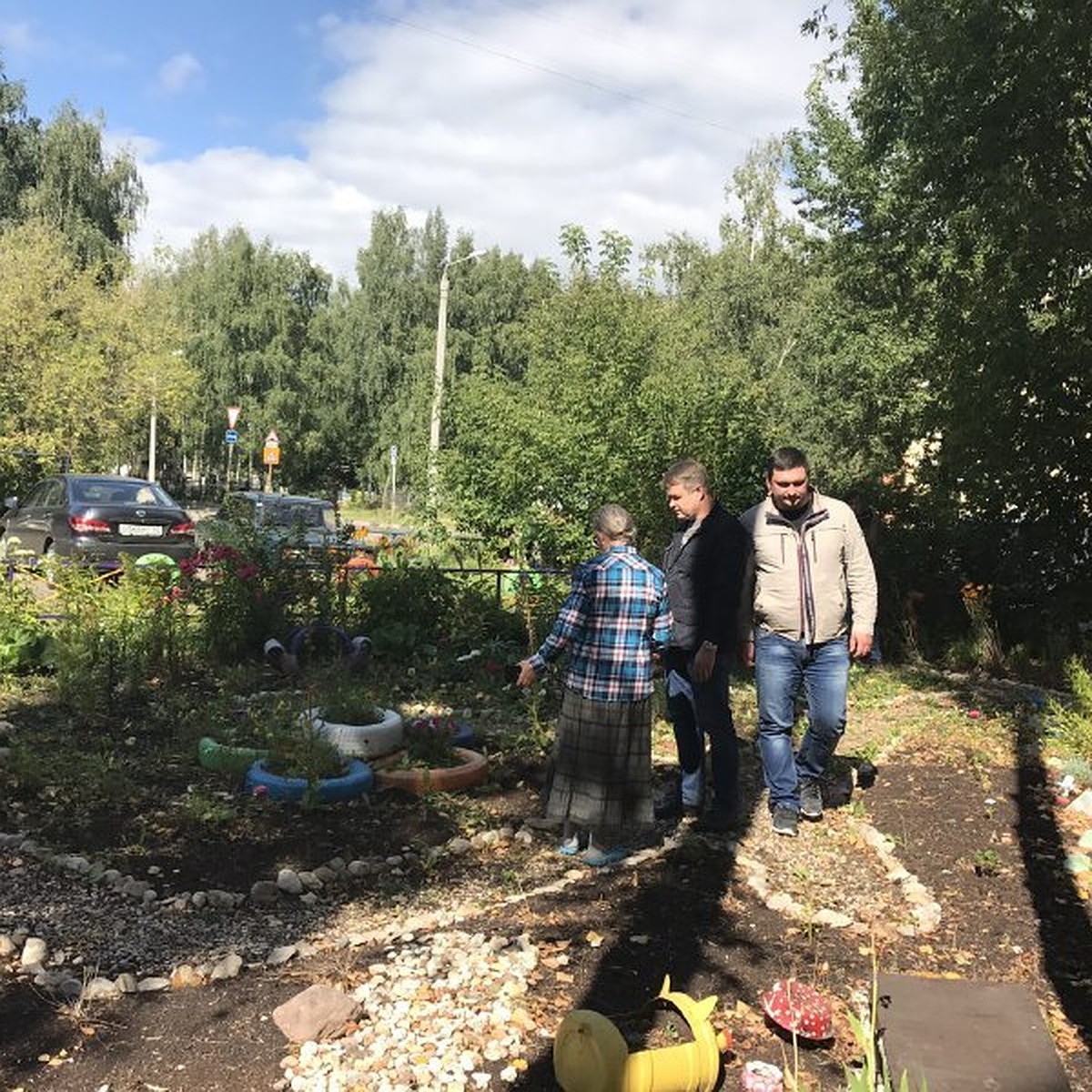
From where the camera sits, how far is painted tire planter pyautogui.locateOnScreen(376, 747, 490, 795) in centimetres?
526

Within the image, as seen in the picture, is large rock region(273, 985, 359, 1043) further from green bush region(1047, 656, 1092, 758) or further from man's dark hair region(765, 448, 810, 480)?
green bush region(1047, 656, 1092, 758)

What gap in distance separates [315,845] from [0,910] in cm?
126

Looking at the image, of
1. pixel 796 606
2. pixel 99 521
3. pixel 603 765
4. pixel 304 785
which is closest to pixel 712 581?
pixel 796 606

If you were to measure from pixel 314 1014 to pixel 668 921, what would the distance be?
1.43 metres

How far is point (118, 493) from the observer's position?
12.8m

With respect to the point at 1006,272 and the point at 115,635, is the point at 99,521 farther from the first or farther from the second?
the point at 1006,272

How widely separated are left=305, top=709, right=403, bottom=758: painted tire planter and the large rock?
257 centimetres

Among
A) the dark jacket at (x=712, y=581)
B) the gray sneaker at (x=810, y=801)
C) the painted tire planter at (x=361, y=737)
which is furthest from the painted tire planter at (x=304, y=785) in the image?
the gray sneaker at (x=810, y=801)

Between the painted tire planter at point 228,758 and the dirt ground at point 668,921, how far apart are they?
61 cm

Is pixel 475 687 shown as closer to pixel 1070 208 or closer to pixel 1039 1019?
pixel 1039 1019

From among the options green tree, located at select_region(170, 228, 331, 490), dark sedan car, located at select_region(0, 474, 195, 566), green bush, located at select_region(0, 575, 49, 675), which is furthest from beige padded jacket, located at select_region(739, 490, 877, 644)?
green tree, located at select_region(170, 228, 331, 490)

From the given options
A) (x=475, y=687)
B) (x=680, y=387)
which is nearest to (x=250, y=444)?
(x=680, y=387)

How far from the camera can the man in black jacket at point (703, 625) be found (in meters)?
4.69

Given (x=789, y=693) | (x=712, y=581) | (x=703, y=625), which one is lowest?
(x=789, y=693)
